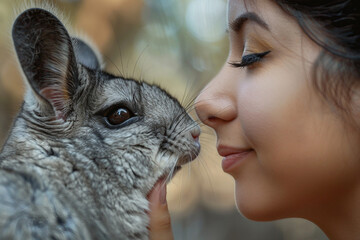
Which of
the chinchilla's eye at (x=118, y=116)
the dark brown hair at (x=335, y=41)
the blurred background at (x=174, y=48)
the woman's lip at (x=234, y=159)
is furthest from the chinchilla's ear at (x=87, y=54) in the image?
the dark brown hair at (x=335, y=41)

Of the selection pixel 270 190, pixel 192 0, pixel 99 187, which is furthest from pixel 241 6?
pixel 192 0

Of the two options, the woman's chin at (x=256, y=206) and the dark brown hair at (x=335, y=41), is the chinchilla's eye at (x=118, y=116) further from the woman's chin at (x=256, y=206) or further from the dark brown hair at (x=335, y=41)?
the dark brown hair at (x=335, y=41)

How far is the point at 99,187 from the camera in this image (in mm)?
1033

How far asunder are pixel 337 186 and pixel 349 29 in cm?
32

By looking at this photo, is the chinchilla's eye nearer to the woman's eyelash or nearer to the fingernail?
the fingernail

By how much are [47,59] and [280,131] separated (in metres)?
0.57

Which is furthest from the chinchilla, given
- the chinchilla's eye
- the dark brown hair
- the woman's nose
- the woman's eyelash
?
the dark brown hair

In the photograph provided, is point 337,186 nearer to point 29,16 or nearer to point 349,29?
point 349,29

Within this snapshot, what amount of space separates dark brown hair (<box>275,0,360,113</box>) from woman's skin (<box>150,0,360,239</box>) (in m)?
0.02

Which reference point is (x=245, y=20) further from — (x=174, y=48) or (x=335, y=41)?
(x=174, y=48)

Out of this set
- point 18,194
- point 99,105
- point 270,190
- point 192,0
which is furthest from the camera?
point 192,0

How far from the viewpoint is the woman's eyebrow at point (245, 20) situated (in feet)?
3.05

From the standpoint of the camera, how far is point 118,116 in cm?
114

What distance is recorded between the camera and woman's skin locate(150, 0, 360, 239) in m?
0.87
